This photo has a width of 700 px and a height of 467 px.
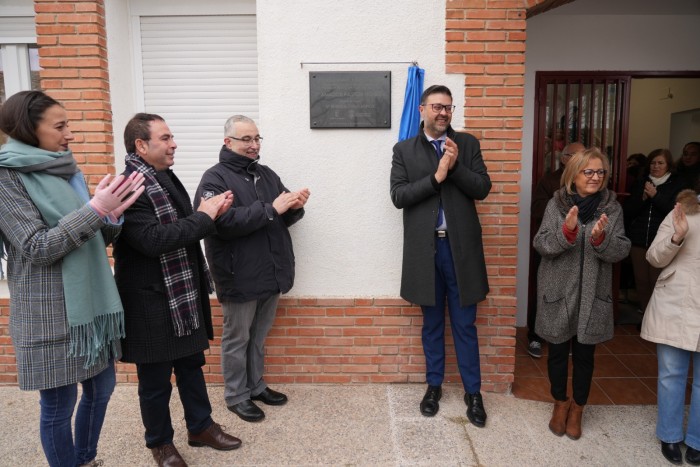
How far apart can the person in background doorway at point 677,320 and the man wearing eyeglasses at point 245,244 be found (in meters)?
2.37

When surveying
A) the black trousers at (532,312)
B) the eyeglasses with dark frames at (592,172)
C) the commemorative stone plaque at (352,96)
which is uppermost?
the commemorative stone plaque at (352,96)

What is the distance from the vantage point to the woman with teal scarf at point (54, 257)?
238 centimetres

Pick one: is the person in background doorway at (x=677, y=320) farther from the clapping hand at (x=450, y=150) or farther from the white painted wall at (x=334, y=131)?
the white painted wall at (x=334, y=131)

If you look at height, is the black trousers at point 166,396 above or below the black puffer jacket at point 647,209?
below

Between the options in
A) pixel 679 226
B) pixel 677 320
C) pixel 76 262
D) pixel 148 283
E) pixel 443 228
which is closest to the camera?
pixel 76 262

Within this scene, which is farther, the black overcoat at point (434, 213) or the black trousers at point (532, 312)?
the black trousers at point (532, 312)

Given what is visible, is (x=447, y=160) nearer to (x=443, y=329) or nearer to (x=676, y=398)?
(x=443, y=329)

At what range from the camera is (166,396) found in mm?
3037

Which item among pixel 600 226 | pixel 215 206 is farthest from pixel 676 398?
pixel 215 206

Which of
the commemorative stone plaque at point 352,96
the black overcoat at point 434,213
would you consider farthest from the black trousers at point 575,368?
the commemorative stone plaque at point 352,96

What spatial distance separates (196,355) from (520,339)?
361 cm

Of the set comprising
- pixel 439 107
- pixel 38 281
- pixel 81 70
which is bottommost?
pixel 38 281

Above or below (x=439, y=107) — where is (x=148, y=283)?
below

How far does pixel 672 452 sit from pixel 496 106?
2.64 meters
